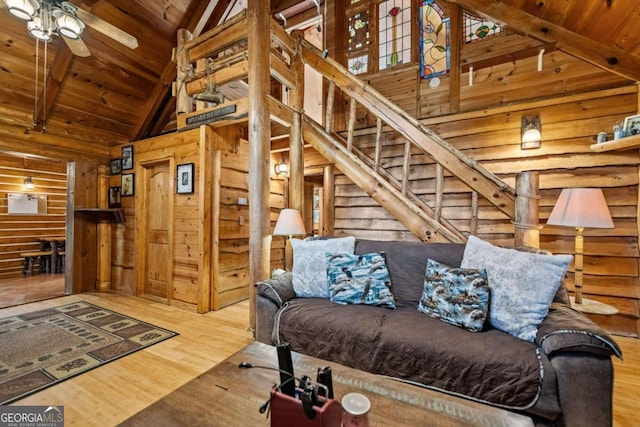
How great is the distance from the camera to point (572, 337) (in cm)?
128

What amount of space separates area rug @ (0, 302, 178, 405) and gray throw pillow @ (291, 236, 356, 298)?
4.81 feet

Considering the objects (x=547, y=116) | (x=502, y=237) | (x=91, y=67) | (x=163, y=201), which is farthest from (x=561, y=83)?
(x=91, y=67)

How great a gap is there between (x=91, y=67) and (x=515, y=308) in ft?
→ 17.7

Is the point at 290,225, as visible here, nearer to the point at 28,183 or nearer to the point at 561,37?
the point at 561,37

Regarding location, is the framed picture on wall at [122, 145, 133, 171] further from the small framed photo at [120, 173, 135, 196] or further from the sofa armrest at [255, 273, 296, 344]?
the sofa armrest at [255, 273, 296, 344]

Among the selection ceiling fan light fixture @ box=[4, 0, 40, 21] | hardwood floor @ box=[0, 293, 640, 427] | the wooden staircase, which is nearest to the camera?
hardwood floor @ box=[0, 293, 640, 427]

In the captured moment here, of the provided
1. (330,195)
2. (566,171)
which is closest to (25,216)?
(330,195)

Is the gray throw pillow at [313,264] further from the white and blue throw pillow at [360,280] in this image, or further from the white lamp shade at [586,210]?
the white lamp shade at [586,210]

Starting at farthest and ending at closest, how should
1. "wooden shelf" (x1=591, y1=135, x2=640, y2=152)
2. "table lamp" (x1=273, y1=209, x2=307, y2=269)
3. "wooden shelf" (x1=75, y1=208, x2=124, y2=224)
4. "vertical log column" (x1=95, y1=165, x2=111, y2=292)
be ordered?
"vertical log column" (x1=95, y1=165, x2=111, y2=292) → "wooden shelf" (x1=75, y1=208, x2=124, y2=224) → "table lamp" (x1=273, y1=209, x2=307, y2=269) → "wooden shelf" (x1=591, y1=135, x2=640, y2=152)

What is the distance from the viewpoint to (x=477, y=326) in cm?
163

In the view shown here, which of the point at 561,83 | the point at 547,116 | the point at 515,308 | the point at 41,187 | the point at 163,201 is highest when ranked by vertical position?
the point at 561,83

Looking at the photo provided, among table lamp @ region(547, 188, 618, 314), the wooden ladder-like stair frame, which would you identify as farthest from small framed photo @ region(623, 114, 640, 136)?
the wooden ladder-like stair frame

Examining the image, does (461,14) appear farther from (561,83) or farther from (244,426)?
(244,426)

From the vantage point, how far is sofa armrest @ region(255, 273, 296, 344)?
6.84ft
